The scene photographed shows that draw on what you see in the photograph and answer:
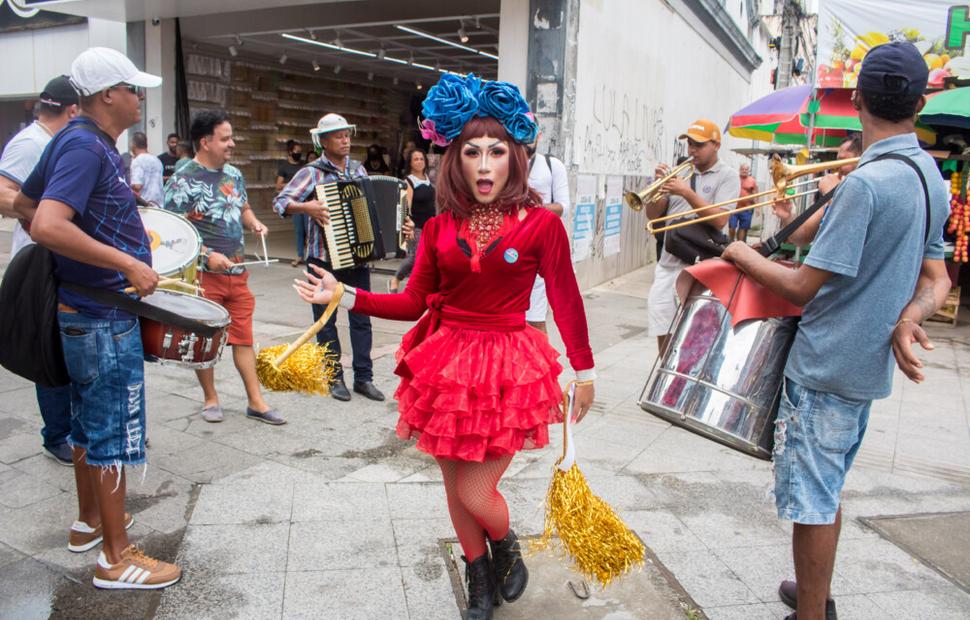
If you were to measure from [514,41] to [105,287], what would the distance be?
6940mm

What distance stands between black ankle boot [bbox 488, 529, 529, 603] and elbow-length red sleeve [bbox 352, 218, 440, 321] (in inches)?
35.9

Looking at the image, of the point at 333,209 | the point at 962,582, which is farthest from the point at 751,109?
the point at 962,582

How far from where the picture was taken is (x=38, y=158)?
386 cm

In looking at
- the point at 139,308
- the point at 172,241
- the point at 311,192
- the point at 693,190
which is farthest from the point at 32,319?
the point at 693,190

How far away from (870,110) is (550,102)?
22.0ft

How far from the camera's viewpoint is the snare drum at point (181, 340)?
3.08 metres

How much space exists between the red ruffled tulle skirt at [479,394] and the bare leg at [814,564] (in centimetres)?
92

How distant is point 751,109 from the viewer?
450 inches

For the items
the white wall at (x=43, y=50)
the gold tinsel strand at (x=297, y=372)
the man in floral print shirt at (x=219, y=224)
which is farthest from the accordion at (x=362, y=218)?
the white wall at (x=43, y=50)

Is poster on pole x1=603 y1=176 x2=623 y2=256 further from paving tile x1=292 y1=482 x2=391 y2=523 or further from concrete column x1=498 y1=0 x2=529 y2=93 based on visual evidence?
paving tile x1=292 y1=482 x2=391 y2=523

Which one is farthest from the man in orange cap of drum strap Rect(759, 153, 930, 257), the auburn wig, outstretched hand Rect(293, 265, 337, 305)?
outstretched hand Rect(293, 265, 337, 305)

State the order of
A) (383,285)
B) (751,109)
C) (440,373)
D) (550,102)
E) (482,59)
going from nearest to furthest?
(440,373), (550,102), (383,285), (751,109), (482,59)

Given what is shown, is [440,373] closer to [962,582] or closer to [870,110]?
[870,110]

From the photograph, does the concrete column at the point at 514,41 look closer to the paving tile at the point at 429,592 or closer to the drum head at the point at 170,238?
the drum head at the point at 170,238
